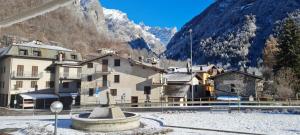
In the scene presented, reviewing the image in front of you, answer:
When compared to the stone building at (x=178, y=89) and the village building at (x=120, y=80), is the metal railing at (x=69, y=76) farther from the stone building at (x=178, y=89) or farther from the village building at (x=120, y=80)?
the stone building at (x=178, y=89)

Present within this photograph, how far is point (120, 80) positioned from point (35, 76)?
16973 millimetres

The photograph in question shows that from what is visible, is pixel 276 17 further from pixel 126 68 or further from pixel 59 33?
pixel 126 68

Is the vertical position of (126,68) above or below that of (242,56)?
below

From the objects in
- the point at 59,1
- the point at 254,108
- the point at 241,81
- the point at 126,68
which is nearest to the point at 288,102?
the point at 254,108

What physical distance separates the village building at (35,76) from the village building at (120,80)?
268 inches

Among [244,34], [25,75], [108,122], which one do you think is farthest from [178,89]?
[244,34]

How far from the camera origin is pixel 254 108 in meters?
38.7

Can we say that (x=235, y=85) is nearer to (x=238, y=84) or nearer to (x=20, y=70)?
(x=238, y=84)

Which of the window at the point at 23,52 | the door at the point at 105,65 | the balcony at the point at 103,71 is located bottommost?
the balcony at the point at 103,71

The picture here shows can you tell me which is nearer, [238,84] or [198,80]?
[238,84]

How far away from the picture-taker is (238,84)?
2373 inches

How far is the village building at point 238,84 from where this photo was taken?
58562 mm

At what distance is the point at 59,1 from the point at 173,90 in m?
59.1

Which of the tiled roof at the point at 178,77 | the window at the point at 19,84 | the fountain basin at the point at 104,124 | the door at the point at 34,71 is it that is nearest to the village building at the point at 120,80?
the tiled roof at the point at 178,77
